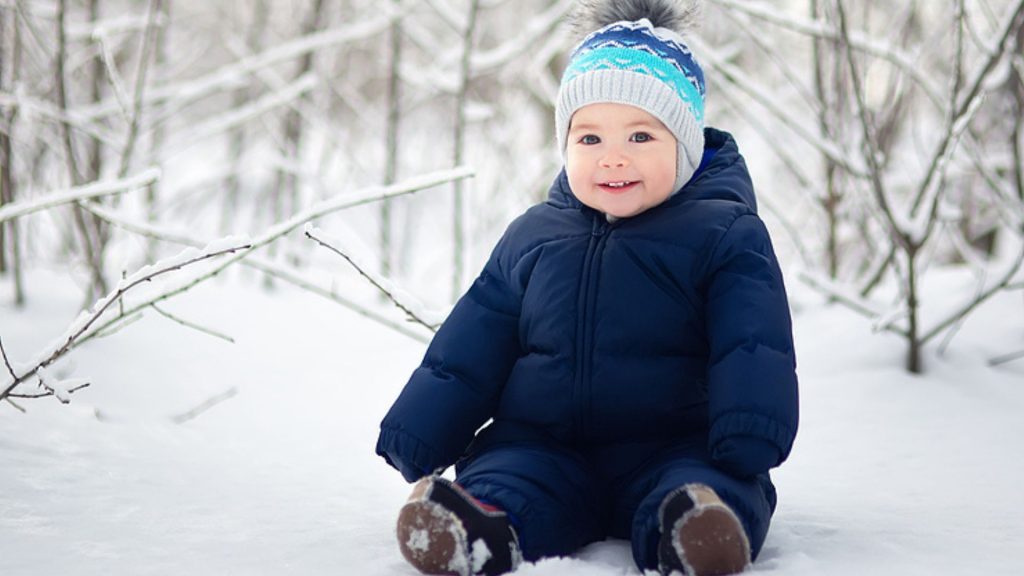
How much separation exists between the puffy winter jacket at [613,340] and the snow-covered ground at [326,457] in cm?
20

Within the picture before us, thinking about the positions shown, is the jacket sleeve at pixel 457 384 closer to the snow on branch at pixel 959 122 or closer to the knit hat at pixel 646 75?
the knit hat at pixel 646 75

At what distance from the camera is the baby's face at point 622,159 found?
1.68m

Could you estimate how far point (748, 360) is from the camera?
4.90 feet

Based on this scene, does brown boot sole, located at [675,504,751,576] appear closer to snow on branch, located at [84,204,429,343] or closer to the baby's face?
the baby's face

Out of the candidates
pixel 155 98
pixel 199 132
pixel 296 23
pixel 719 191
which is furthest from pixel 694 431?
pixel 296 23

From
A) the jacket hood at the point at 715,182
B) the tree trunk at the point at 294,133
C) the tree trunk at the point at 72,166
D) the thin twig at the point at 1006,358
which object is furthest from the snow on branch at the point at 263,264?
the tree trunk at the point at 294,133

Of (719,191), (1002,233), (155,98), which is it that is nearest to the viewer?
(719,191)

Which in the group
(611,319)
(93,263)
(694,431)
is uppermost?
(93,263)

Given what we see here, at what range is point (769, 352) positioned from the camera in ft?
4.94

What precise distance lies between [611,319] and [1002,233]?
581 cm

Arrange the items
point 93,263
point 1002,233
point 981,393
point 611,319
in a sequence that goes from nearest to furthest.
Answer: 1. point 611,319
2. point 981,393
3. point 93,263
4. point 1002,233

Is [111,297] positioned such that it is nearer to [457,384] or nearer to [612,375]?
[457,384]

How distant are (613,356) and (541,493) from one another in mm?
252

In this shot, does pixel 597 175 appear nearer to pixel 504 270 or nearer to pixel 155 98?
pixel 504 270
